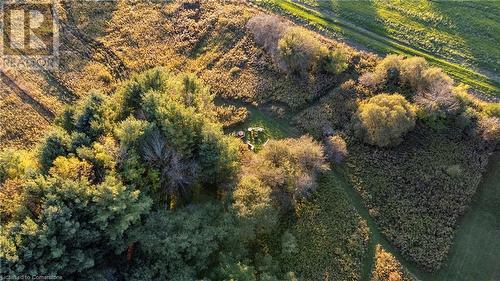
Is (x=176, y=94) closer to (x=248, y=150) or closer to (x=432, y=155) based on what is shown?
(x=248, y=150)

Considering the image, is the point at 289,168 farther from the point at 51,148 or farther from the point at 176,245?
the point at 51,148

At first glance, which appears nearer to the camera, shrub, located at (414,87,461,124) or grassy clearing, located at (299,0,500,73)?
shrub, located at (414,87,461,124)

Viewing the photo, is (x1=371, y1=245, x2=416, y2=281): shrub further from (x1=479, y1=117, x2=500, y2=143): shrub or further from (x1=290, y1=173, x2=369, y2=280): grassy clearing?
(x1=479, y1=117, x2=500, y2=143): shrub

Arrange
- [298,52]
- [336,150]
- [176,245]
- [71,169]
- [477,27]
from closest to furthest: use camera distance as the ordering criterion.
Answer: [176,245] < [71,169] < [336,150] < [298,52] < [477,27]

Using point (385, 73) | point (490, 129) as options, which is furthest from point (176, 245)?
point (490, 129)

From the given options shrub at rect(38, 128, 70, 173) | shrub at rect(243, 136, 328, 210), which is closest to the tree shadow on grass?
shrub at rect(243, 136, 328, 210)

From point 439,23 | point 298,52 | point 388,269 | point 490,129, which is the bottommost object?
point 388,269

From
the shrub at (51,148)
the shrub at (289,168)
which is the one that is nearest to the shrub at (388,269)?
the shrub at (289,168)

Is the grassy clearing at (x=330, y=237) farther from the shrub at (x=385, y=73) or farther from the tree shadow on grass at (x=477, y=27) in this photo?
the tree shadow on grass at (x=477, y=27)
